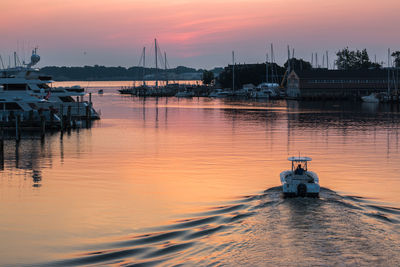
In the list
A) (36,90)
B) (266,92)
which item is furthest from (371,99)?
(36,90)

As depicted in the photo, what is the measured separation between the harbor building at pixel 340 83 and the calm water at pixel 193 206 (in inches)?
4403

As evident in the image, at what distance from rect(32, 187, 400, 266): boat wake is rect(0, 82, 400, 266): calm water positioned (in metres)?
0.05

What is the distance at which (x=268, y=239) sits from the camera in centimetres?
2269

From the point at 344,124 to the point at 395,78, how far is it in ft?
322

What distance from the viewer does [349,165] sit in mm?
42625

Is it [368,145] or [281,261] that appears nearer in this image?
[281,261]

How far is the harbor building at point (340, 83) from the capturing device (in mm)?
→ 166250

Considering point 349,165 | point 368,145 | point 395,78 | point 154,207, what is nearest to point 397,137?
point 368,145

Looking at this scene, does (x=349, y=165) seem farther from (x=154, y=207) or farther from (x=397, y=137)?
(x=397, y=137)

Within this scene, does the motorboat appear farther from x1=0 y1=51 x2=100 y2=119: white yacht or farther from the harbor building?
the harbor building

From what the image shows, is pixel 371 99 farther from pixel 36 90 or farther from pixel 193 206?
pixel 193 206

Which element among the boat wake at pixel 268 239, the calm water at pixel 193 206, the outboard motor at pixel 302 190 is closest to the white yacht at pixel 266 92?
the calm water at pixel 193 206

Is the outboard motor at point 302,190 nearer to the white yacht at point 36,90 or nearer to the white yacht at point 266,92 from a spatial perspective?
the white yacht at point 36,90

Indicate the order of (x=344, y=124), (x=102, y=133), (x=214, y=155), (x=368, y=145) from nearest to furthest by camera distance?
(x=214, y=155)
(x=368, y=145)
(x=102, y=133)
(x=344, y=124)
